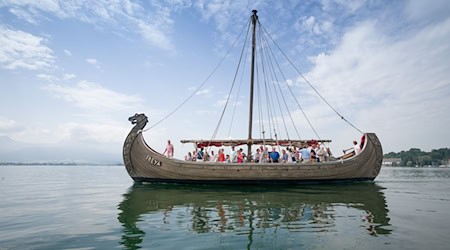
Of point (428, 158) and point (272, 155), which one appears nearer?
point (272, 155)

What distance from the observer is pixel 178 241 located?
502 centimetres

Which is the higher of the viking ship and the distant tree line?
the distant tree line

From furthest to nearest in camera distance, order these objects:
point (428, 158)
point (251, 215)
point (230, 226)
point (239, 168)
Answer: point (428, 158) < point (239, 168) < point (251, 215) < point (230, 226)

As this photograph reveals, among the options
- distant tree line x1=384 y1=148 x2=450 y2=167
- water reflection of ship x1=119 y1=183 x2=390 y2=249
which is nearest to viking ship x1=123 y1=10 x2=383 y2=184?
water reflection of ship x1=119 y1=183 x2=390 y2=249

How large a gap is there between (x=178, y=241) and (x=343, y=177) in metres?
13.6

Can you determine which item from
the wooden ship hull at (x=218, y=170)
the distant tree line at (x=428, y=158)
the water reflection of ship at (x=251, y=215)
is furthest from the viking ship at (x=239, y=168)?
the distant tree line at (x=428, y=158)

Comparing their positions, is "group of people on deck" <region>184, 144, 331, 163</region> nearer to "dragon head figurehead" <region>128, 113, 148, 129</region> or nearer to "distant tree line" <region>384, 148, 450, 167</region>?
"dragon head figurehead" <region>128, 113, 148, 129</region>

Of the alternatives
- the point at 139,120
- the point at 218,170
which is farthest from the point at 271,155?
the point at 139,120

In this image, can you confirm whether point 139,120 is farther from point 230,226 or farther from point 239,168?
point 230,226

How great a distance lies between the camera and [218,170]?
1480 cm

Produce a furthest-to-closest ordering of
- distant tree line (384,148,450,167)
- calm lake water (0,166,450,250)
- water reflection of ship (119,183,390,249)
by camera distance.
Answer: distant tree line (384,148,450,167), water reflection of ship (119,183,390,249), calm lake water (0,166,450,250)

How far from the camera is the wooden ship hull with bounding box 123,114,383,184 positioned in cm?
1481

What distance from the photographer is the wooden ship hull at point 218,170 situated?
14.8 m

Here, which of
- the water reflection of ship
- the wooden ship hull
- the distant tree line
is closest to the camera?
the water reflection of ship
